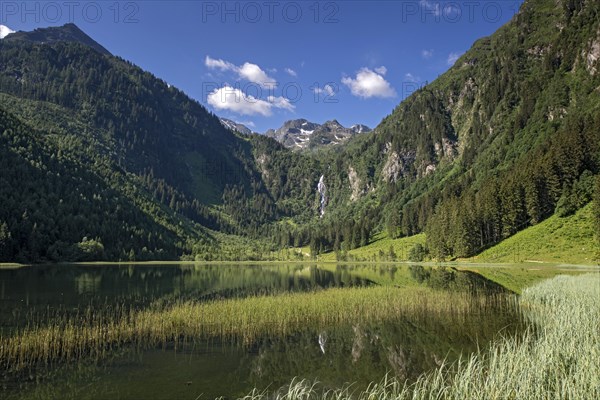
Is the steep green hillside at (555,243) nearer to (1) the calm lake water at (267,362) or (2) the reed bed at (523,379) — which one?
(1) the calm lake water at (267,362)

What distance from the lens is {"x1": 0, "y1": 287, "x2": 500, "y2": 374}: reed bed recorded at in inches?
819

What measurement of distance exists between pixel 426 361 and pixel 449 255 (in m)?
126

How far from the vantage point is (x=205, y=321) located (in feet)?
95.4

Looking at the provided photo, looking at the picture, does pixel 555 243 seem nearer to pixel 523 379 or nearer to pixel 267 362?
→ pixel 267 362

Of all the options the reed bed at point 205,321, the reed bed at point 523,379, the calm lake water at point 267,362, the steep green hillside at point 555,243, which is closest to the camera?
the reed bed at point 523,379

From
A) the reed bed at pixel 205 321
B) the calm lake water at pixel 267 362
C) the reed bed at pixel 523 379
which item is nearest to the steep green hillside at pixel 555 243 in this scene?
the reed bed at pixel 205 321

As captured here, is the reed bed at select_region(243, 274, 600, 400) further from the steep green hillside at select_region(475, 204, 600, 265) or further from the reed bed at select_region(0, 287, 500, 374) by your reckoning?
the steep green hillside at select_region(475, 204, 600, 265)

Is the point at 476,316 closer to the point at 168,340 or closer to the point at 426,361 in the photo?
the point at 426,361

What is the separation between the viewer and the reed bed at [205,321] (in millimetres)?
20797

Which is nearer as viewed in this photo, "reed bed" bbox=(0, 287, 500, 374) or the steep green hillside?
"reed bed" bbox=(0, 287, 500, 374)

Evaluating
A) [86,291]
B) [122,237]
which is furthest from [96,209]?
[86,291]

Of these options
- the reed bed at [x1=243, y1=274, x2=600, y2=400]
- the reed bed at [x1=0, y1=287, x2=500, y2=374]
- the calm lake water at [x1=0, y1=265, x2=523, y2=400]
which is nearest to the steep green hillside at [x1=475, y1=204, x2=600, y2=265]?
the reed bed at [x1=0, y1=287, x2=500, y2=374]

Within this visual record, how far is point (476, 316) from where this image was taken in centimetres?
3253

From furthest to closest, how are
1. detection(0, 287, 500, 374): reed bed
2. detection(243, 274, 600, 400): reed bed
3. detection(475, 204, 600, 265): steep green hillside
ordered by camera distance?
detection(475, 204, 600, 265): steep green hillside < detection(0, 287, 500, 374): reed bed < detection(243, 274, 600, 400): reed bed
